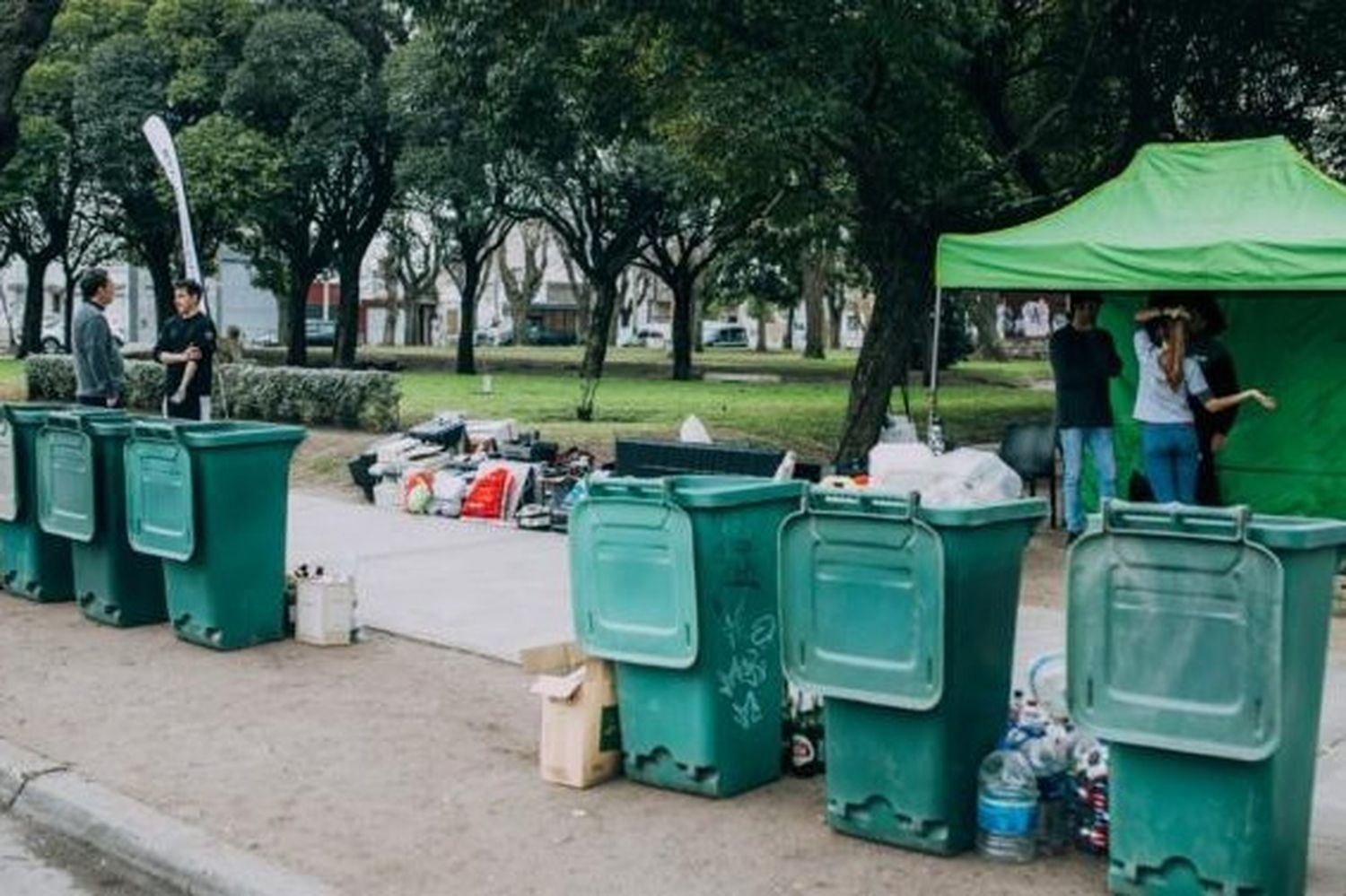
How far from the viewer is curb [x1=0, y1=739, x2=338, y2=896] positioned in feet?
15.6

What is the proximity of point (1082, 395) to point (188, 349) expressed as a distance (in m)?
6.79

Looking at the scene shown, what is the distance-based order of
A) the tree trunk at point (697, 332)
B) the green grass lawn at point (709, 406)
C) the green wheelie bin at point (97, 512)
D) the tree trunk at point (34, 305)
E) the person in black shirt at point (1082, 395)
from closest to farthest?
the green wheelie bin at point (97, 512) < the person in black shirt at point (1082, 395) < the green grass lawn at point (709, 406) < the tree trunk at point (34, 305) < the tree trunk at point (697, 332)

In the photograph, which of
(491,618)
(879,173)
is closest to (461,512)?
(491,618)

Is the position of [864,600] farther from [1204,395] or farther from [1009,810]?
[1204,395]

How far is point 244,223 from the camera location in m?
35.9

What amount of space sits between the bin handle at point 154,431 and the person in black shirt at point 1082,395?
6.17 meters

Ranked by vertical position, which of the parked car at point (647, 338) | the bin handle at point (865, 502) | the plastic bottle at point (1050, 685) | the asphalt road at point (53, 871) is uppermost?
the bin handle at point (865, 502)

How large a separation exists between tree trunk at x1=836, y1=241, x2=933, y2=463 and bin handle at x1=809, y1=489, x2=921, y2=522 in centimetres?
1022

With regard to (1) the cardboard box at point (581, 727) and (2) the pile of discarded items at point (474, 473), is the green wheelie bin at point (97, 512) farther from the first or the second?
(2) the pile of discarded items at point (474, 473)

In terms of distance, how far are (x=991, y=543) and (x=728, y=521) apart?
965 mm

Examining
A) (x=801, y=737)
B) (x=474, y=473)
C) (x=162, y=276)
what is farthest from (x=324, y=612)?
(x=162, y=276)

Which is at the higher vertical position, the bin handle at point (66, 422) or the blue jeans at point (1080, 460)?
the bin handle at point (66, 422)

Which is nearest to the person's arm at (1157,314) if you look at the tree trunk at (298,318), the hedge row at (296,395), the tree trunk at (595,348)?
the hedge row at (296,395)

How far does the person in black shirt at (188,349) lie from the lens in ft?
38.3
